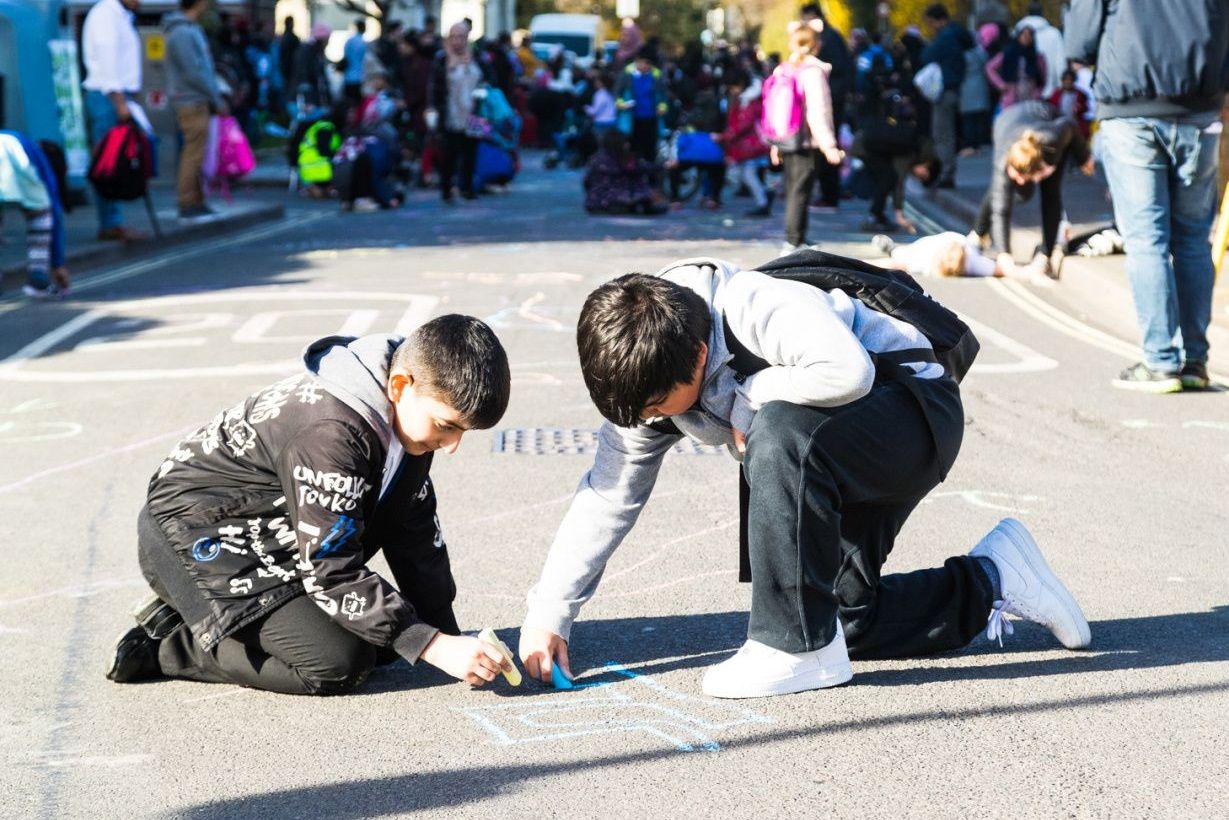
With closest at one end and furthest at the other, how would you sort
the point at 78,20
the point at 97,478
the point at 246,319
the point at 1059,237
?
the point at 97,478
the point at 246,319
the point at 1059,237
the point at 78,20

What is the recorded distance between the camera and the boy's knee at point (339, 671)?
350 cm

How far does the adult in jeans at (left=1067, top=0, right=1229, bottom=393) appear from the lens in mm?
6832

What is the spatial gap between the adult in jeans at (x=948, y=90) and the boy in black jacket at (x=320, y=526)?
1408cm

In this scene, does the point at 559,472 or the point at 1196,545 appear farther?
the point at 559,472

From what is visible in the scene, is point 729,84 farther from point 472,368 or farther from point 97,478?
point 472,368

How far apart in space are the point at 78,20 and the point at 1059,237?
14.9m

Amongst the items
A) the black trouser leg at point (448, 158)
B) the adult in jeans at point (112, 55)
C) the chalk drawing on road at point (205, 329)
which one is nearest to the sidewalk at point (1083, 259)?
the chalk drawing on road at point (205, 329)

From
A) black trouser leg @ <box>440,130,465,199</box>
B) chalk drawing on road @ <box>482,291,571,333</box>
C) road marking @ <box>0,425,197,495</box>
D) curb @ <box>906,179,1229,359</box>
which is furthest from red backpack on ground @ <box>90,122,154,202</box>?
curb @ <box>906,179,1229,359</box>

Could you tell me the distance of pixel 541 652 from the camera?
3586 millimetres

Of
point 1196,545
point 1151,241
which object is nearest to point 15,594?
point 1196,545

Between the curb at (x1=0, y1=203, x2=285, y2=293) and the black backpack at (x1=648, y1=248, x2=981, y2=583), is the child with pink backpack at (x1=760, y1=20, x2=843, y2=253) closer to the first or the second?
the curb at (x1=0, y1=203, x2=285, y2=293)

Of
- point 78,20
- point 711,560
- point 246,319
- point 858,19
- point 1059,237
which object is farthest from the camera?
point 858,19

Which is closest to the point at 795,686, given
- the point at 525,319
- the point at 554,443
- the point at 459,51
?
the point at 554,443

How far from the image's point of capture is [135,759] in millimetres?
3219
